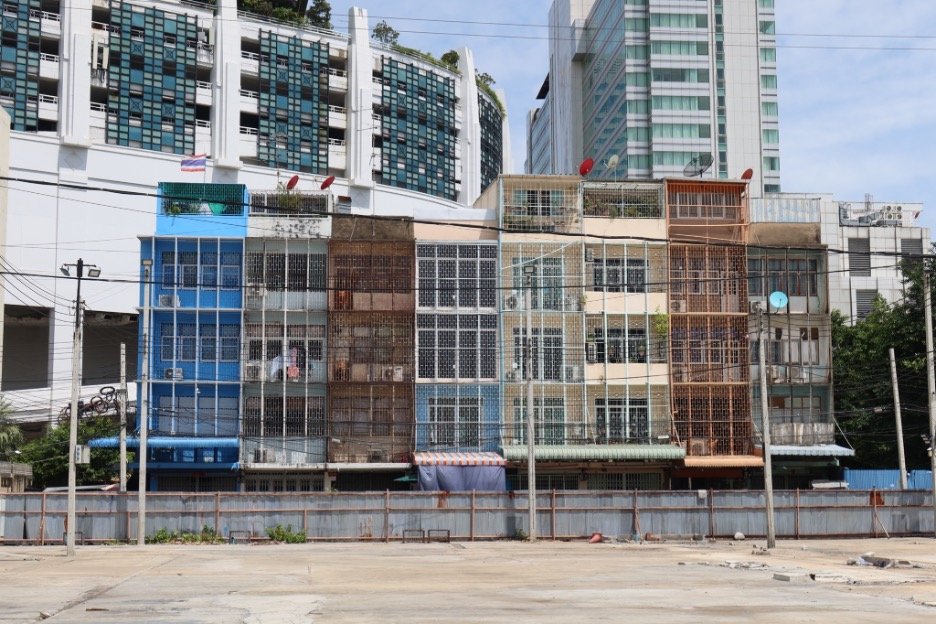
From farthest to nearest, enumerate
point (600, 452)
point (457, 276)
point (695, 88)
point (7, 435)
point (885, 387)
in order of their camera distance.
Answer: point (695, 88) < point (885, 387) < point (7, 435) < point (457, 276) < point (600, 452)

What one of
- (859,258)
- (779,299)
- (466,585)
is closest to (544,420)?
(779,299)

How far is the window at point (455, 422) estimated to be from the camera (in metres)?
58.8

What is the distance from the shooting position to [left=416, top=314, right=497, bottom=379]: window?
195 feet

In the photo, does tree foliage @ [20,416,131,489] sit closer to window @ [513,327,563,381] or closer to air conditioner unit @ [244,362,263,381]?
air conditioner unit @ [244,362,263,381]

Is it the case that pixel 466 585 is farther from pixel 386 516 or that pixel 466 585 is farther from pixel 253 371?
pixel 253 371

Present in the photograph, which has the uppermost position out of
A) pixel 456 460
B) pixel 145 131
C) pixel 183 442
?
pixel 145 131

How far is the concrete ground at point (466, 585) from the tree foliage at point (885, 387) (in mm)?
23585

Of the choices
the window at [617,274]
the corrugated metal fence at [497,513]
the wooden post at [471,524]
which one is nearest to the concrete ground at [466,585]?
the corrugated metal fence at [497,513]

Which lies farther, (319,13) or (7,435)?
(319,13)

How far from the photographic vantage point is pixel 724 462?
58781 mm

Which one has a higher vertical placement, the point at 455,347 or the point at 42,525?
the point at 455,347

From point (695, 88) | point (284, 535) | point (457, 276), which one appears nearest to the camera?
point (284, 535)

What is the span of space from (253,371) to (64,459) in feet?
47.2

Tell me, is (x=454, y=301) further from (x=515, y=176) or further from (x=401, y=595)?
(x=401, y=595)
